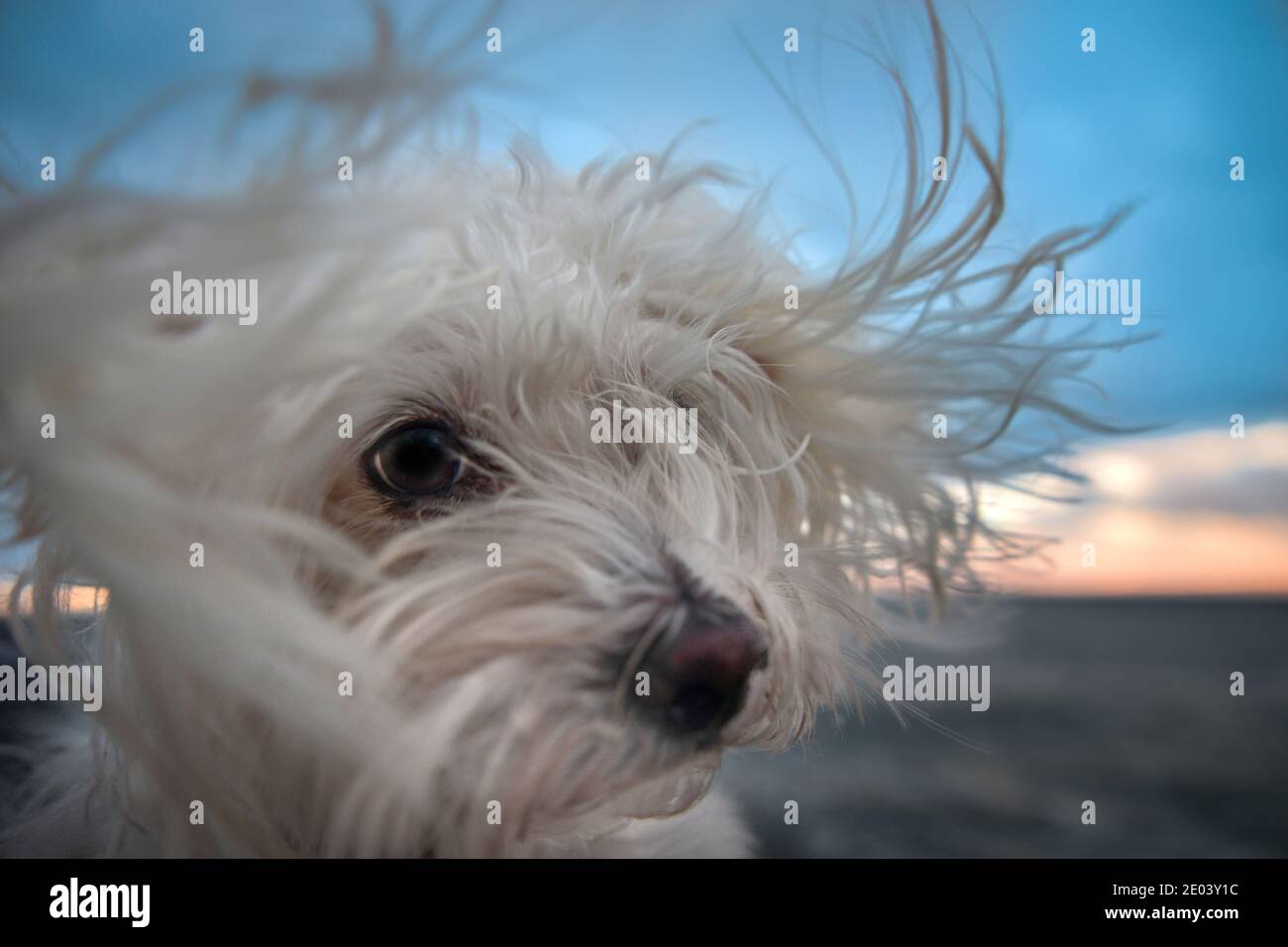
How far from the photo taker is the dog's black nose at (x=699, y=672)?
2.95 feet

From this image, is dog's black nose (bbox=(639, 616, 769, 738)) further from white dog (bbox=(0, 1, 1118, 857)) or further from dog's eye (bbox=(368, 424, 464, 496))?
dog's eye (bbox=(368, 424, 464, 496))

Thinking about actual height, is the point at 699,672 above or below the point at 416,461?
below

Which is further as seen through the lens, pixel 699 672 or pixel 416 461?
pixel 416 461

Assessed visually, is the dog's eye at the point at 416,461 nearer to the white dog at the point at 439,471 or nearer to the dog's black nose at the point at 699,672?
the white dog at the point at 439,471

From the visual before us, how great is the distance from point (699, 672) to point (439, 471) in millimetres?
494

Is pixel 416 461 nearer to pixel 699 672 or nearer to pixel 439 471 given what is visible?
pixel 439 471

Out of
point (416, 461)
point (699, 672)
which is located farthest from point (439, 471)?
point (699, 672)

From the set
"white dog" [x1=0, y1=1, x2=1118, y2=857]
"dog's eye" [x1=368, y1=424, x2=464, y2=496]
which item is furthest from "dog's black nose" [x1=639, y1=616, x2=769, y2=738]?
"dog's eye" [x1=368, y1=424, x2=464, y2=496]

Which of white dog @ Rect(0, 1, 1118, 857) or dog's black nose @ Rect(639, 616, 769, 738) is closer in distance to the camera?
white dog @ Rect(0, 1, 1118, 857)

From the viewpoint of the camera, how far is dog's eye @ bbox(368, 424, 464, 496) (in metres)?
1.09

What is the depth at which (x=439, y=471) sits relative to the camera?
1124mm
